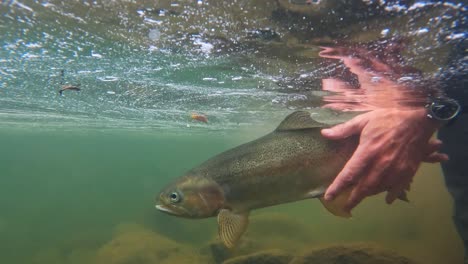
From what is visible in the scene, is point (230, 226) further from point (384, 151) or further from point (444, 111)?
point (444, 111)

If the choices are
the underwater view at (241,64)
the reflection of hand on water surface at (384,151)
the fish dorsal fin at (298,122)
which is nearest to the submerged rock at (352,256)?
the underwater view at (241,64)

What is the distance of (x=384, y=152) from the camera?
3561 millimetres

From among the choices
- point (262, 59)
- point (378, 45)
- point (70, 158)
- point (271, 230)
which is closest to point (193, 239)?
point (271, 230)

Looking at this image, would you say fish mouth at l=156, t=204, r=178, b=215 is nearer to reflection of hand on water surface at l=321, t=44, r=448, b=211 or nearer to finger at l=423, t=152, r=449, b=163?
reflection of hand on water surface at l=321, t=44, r=448, b=211

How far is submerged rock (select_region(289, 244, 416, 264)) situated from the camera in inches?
340

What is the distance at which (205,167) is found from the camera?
4.40m

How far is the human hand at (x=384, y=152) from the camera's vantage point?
3.45 meters

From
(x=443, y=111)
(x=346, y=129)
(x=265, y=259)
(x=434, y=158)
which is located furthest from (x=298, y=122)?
(x=265, y=259)

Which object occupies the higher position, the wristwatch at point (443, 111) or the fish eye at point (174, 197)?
the wristwatch at point (443, 111)

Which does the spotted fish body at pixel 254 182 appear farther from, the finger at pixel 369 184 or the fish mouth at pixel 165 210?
the finger at pixel 369 184

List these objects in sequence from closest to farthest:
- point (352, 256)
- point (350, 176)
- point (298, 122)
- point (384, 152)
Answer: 1. point (350, 176)
2. point (384, 152)
3. point (298, 122)
4. point (352, 256)

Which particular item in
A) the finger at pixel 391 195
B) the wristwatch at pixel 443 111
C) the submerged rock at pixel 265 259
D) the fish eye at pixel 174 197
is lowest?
the submerged rock at pixel 265 259

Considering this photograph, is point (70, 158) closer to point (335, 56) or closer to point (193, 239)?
point (193, 239)

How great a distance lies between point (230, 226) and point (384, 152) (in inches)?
80.1
